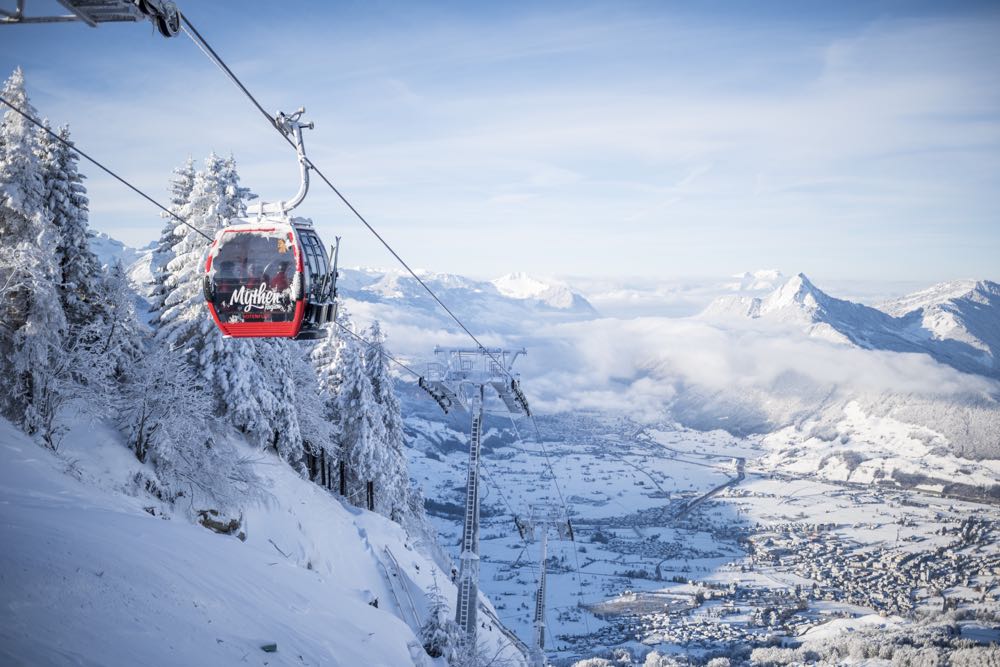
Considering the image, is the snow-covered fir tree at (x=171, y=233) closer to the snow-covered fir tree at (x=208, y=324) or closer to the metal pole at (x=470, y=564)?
the snow-covered fir tree at (x=208, y=324)

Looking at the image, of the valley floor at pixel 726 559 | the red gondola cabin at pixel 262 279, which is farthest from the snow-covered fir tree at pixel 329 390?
the valley floor at pixel 726 559

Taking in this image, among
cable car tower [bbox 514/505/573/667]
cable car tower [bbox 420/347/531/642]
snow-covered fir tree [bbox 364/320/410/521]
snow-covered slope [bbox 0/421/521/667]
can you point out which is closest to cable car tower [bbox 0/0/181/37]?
snow-covered slope [bbox 0/421/521/667]

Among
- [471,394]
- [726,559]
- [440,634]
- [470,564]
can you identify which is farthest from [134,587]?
[726,559]

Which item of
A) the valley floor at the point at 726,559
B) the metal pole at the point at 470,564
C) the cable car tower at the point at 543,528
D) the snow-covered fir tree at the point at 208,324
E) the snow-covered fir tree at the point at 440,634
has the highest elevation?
the snow-covered fir tree at the point at 208,324

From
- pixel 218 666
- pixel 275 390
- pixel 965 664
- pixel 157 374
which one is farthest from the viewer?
pixel 965 664

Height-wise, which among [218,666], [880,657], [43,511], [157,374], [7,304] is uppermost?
[7,304]

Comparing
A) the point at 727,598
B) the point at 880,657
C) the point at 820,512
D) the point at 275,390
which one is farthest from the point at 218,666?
the point at 820,512

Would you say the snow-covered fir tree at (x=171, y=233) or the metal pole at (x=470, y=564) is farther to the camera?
the snow-covered fir tree at (x=171, y=233)

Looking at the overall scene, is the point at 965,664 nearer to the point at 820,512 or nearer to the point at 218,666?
the point at 218,666
